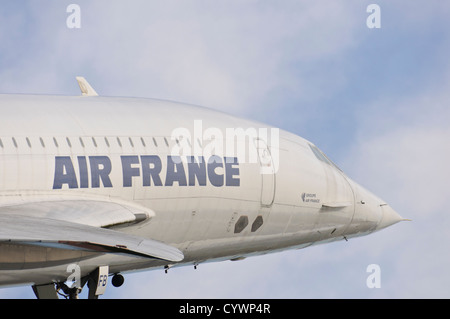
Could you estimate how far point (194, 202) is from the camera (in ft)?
85.8

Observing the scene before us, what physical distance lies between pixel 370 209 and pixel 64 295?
9.95 m

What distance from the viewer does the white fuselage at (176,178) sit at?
2284 centimetres

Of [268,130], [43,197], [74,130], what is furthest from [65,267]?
[268,130]

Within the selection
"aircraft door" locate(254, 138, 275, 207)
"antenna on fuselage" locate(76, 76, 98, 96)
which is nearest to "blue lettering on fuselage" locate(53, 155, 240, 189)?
"aircraft door" locate(254, 138, 275, 207)

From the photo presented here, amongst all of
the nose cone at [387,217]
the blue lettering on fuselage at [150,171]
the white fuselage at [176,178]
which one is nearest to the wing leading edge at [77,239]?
the white fuselage at [176,178]

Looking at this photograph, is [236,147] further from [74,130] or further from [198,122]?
[74,130]

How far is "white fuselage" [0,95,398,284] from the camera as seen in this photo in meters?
22.8

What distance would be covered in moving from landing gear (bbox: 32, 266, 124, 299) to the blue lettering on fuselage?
7.31ft

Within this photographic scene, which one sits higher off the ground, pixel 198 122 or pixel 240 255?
pixel 198 122

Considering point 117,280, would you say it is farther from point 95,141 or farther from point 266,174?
point 266,174

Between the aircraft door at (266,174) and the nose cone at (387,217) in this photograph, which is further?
the nose cone at (387,217)

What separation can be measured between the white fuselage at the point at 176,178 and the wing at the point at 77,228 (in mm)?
433

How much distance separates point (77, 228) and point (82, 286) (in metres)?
6.10

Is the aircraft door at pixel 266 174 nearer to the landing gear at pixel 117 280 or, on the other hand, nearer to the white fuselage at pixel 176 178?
the white fuselage at pixel 176 178
